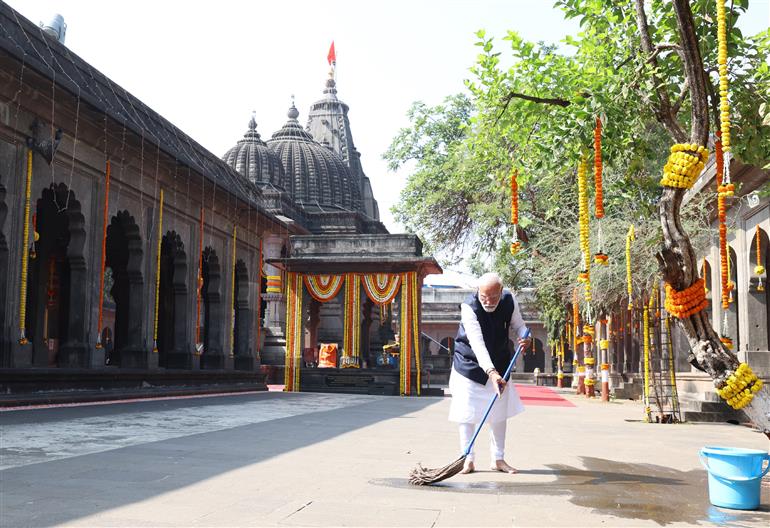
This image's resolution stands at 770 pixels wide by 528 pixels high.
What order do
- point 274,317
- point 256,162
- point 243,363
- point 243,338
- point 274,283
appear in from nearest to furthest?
point 243,363 → point 243,338 → point 274,283 → point 274,317 → point 256,162

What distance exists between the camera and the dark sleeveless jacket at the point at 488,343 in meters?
6.74

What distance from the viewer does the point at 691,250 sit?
20.1 ft

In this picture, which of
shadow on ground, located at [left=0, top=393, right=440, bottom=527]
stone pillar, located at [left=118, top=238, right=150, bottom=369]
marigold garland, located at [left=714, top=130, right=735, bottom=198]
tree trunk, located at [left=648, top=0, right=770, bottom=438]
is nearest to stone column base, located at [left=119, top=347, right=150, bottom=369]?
stone pillar, located at [left=118, top=238, right=150, bottom=369]

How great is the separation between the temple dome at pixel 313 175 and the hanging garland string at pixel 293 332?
71.5ft

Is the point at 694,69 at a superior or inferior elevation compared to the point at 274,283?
inferior

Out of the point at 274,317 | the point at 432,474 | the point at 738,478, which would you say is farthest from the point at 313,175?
the point at 738,478

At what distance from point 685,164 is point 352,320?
18012 millimetres

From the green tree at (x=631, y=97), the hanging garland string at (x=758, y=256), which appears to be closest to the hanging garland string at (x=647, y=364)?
the hanging garland string at (x=758, y=256)

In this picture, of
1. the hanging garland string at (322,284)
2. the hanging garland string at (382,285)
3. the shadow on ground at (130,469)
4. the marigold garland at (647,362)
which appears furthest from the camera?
the hanging garland string at (322,284)

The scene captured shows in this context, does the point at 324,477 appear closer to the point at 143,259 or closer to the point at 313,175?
the point at 143,259

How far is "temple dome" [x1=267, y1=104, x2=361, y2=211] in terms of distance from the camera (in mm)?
46031

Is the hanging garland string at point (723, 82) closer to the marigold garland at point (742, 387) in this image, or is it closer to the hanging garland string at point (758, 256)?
the marigold garland at point (742, 387)

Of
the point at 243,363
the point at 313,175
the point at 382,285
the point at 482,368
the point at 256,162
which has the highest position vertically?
the point at 256,162

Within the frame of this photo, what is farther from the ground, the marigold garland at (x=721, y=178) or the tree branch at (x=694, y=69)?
the tree branch at (x=694, y=69)
